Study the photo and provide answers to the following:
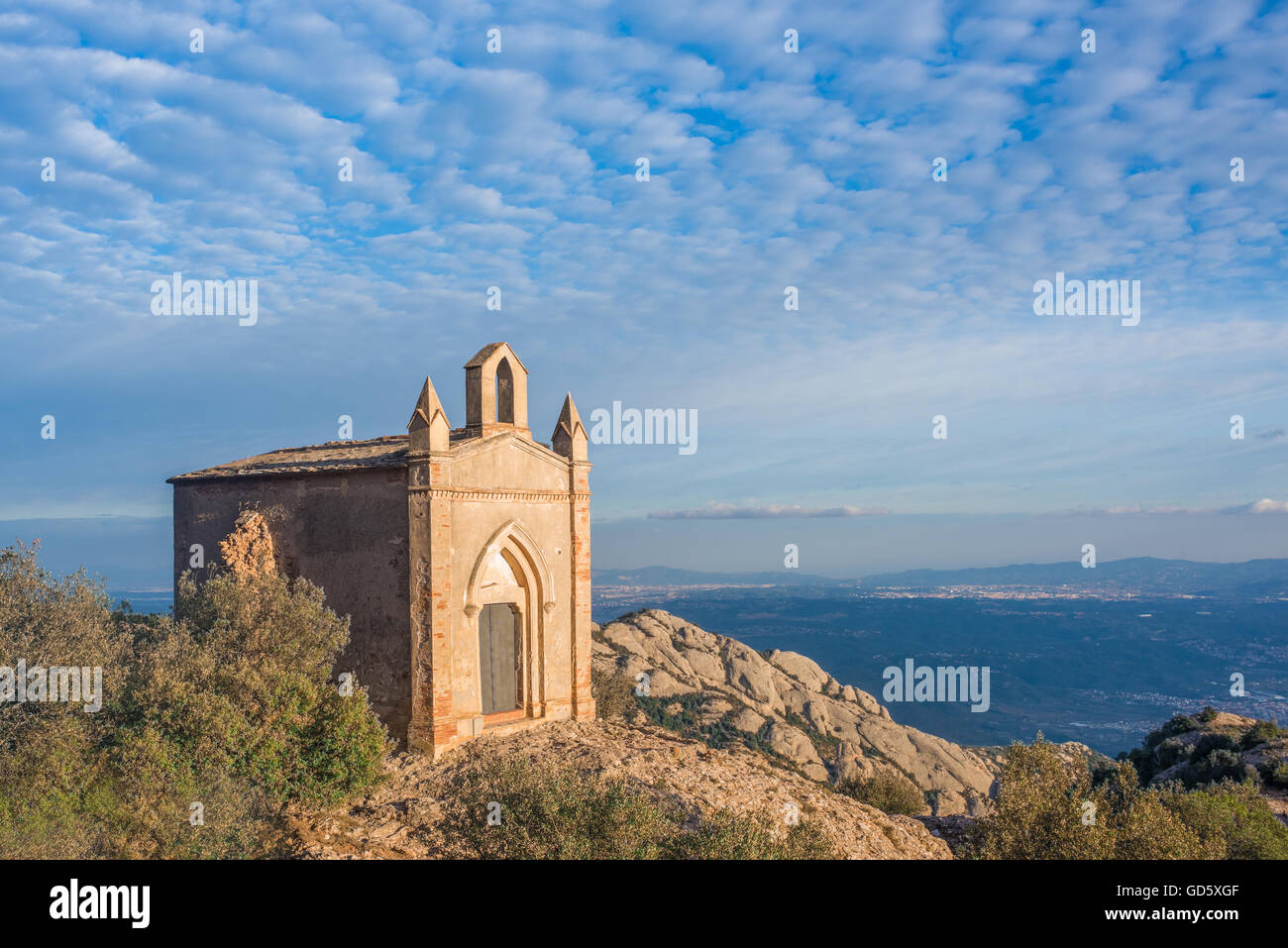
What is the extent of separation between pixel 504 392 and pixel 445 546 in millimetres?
5185

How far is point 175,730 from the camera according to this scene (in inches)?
609

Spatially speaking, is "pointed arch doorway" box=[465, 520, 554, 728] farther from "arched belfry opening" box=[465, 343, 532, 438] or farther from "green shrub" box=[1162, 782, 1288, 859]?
"green shrub" box=[1162, 782, 1288, 859]

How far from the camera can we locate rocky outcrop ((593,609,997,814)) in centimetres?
4447

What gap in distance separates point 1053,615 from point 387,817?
15429 cm

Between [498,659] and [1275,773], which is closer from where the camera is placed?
[498,659]

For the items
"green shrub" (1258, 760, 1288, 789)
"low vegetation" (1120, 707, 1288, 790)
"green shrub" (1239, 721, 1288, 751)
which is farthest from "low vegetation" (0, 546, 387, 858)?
"green shrub" (1239, 721, 1288, 751)

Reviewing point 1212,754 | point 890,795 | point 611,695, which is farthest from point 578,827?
point 1212,754

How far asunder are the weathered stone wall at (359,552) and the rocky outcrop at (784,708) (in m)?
20.7

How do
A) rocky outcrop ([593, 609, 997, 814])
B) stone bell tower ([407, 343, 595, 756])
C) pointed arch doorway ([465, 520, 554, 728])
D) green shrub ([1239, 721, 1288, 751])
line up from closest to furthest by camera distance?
stone bell tower ([407, 343, 595, 756]) < pointed arch doorway ([465, 520, 554, 728]) < green shrub ([1239, 721, 1288, 751]) < rocky outcrop ([593, 609, 997, 814])

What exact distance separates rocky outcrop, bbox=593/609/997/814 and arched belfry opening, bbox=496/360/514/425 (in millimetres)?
19802

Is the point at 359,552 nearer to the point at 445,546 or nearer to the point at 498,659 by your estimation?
the point at 445,546
